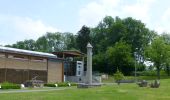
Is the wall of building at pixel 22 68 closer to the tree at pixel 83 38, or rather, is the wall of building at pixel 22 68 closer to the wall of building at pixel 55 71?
the wall of building at pixel 55 71

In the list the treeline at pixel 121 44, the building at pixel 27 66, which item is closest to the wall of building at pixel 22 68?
the building at pixel 27 66

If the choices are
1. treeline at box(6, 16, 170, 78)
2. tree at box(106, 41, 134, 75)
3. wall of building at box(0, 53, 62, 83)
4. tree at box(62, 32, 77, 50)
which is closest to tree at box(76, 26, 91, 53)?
treeline at box(6, 16, 170, 78)

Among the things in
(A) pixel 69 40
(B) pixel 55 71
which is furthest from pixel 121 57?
(A) pixel 69 40

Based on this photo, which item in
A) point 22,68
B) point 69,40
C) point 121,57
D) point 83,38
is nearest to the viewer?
point 22,68

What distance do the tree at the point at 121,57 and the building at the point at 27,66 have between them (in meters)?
27.2

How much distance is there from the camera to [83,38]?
4532 inches

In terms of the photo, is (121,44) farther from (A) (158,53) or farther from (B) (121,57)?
(A) (158,53)

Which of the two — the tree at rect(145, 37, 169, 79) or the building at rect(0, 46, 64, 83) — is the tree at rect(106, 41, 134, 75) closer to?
the tree at rect(145, 37, 169, 79)

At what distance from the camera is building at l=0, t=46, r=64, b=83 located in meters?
57.9

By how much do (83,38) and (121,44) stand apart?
20481mm

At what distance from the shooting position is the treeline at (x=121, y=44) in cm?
9675

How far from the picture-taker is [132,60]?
9856 cm

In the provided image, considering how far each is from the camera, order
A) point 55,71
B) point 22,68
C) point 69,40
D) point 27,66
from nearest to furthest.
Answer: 1. point 22,68
2. point 27,66
3. point 55,71
4. point 69,40

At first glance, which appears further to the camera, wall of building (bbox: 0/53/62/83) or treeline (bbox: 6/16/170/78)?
treeline (bbox: 6/16/170/78)
